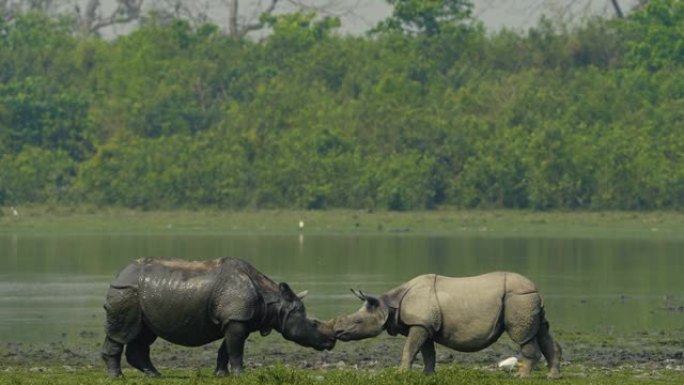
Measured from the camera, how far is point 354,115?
2808 inches

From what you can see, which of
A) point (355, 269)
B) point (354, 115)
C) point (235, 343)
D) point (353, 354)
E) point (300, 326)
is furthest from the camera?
point (354, 115)

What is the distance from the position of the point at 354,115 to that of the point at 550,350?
5090cm

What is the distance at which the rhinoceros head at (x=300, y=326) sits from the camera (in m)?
20.5

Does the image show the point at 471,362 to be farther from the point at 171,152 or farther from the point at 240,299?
the point at 171,152

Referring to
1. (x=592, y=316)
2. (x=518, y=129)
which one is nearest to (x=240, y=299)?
(x=592, y=316)

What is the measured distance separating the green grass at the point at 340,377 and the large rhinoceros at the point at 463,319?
386 millimetres

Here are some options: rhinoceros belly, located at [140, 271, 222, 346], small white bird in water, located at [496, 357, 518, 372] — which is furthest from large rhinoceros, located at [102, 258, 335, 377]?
small white bird in water, located at [496, 357, 518, 372]

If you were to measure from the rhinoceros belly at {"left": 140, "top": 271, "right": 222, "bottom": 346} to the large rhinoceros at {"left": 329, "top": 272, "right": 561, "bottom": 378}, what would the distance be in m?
1.56

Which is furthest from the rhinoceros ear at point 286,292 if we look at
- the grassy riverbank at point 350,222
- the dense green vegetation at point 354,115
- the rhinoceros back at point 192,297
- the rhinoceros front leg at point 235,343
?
the dense green vegetation at point 354,115

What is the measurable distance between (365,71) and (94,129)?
40.1ft

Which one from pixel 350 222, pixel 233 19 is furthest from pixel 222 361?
pixel 233 19

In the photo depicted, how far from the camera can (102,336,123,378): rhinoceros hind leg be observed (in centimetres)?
2027

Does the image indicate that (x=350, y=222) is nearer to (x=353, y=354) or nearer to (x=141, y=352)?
(x=353, y=354)

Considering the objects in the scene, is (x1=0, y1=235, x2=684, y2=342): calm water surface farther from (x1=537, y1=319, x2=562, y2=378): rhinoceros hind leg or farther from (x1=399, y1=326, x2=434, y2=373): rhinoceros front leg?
(x1=399, y1=326, x2=434, y2=373): rhinoceros front leg
